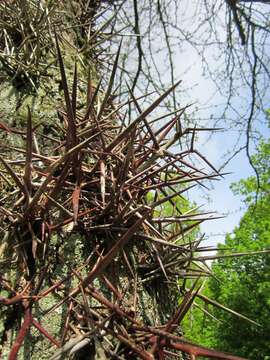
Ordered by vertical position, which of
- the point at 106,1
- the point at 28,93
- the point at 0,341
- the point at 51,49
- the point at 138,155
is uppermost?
the point at 106,1

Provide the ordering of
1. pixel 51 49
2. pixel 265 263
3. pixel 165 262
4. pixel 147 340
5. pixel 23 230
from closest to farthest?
pixel 147 340, pixel 23 230, pixel 165 262, pixel 51 49, pixel 265 263

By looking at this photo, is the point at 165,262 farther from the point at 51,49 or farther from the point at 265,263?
the point at 265,263

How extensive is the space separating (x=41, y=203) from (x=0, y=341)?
23cm

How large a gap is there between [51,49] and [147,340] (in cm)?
90

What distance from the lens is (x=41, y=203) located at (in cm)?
76

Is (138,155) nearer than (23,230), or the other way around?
(23,230)

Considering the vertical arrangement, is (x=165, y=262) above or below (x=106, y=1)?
below

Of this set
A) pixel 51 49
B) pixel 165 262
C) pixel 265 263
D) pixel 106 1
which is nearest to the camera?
pixel 165 262

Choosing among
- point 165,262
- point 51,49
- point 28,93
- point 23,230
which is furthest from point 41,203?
point 51,49

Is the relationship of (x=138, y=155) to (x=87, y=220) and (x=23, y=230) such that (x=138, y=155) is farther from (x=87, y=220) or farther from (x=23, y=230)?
(x=23, y=230)

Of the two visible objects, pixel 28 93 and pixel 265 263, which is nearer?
pixel 28 93

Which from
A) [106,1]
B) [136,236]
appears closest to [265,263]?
[106,1]

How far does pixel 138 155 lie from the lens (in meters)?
0.93

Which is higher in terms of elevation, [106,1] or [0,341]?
[106,1]
